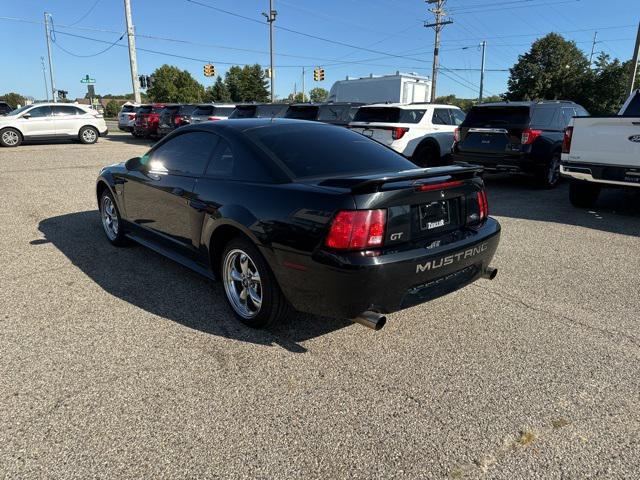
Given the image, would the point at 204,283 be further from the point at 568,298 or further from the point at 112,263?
the point at 568,298

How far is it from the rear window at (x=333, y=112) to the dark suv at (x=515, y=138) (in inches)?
159

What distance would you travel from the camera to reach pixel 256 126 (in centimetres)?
377

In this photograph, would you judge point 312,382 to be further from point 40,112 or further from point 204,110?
point 40,112

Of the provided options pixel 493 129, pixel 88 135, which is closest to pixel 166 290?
pixel 493 129

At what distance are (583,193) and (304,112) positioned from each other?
8.49 metres

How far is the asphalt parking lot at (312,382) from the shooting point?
2.19 meters

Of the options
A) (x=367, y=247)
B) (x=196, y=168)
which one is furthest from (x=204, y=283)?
(x=367, y=247)

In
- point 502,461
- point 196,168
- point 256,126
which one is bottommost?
point 502,461

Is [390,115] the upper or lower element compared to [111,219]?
upper

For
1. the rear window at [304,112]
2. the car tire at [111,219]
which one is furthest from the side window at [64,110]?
the car tire at [111,219]

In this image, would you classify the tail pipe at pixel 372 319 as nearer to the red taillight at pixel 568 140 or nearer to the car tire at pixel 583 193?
the red taillight at pixel 568 140

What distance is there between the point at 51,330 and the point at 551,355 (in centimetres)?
350

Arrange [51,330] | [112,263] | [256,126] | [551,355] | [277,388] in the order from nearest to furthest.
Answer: [277,388], [551,355], [51,330], [256,126], [112,263]

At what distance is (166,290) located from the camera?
161 inches
